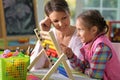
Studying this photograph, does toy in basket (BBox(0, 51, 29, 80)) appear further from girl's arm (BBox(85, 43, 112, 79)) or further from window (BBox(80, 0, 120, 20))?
window (BBox(80, 0, 120, 20))

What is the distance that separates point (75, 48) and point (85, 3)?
1.92 m

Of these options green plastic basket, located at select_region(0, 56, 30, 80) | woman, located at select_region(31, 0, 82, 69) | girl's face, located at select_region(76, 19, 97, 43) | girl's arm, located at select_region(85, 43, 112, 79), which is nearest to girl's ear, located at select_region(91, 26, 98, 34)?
girl's face, located at select_region(76, 19, 97, 43)

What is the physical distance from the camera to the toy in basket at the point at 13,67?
107 cm

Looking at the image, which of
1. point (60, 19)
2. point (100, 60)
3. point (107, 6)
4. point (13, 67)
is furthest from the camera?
point (107, 6)

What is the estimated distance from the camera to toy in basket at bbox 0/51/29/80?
1067 mm

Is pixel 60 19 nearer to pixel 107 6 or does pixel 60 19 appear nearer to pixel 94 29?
pixel 94 29

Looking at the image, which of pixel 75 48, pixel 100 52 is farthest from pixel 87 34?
pixel 75 48

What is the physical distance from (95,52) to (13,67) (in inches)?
16.2

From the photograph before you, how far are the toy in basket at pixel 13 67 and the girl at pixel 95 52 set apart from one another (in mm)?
228

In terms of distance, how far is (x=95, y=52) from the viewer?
48.7 inches

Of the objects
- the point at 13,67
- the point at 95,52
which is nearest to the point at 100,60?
the point at 95,52

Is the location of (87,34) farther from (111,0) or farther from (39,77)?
(111,0)

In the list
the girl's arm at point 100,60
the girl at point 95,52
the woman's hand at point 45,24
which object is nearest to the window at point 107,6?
the woman's hand at point 45,24

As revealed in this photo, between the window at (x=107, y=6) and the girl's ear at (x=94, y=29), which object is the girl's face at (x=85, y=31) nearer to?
the girl's ear at (x=94, y=29)
